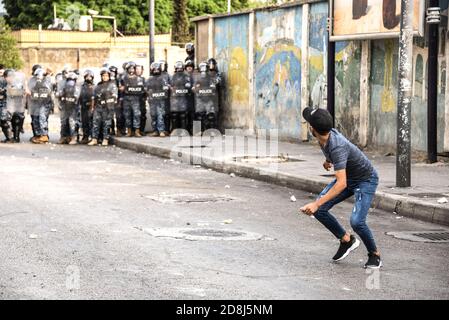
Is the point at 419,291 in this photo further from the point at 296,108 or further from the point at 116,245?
the point at 296,108

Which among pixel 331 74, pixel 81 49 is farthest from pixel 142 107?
pixel 81 49

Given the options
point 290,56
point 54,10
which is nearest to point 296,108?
point 290,56

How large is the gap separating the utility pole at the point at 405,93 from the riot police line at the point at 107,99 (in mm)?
12010

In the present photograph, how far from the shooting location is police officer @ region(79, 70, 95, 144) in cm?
2553

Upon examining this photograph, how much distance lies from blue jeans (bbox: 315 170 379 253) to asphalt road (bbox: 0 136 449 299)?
0.28m

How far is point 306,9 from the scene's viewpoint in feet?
73.7

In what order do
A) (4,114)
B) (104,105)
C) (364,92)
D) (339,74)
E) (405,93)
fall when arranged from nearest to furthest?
1. (405,93)
2. (364,92)
3. (339,74)
4. (104,105)
5. (4,114)

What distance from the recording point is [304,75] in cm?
2258

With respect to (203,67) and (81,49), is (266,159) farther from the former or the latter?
(81,49)

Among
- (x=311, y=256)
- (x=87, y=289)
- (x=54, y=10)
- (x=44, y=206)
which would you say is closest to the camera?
(x=87, y=289)

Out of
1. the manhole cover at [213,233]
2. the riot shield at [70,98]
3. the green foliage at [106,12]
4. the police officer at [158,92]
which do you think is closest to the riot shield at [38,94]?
the riot shield at [70,98]

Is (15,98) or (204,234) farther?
(15,98)

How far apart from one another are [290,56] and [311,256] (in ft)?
46.7

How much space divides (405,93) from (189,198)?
10.8 ft
